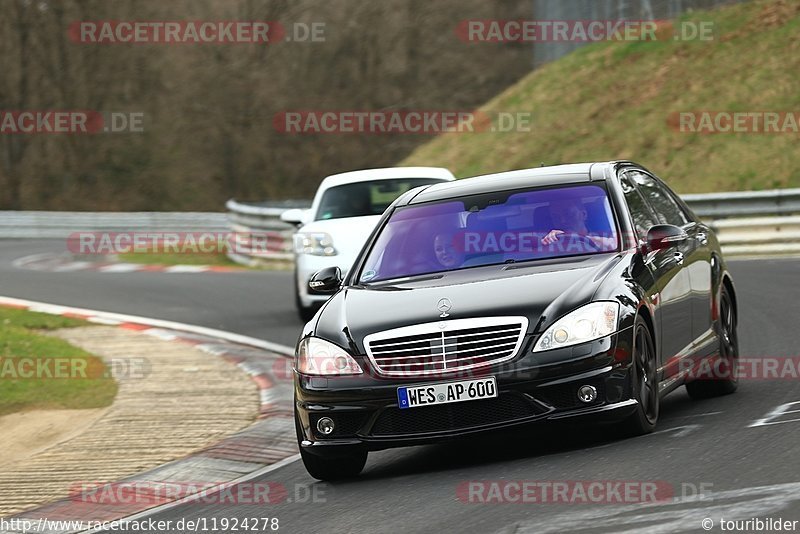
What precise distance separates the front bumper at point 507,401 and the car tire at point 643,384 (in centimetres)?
10

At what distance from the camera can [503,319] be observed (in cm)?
734

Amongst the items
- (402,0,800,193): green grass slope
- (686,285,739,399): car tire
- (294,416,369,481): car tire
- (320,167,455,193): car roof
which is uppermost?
(402,0,800,193): green grass slope

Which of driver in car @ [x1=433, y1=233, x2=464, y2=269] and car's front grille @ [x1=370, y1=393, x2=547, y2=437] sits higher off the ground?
driver in car @ [x1=433, y1=233, x2=464, y2=269]

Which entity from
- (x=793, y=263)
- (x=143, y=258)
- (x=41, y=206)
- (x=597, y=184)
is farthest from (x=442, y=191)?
(x=41, y=206)

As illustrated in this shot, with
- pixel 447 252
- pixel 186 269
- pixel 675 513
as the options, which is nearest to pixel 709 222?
pixel 186 269

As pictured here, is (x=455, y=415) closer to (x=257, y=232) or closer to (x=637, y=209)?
(x=637, y=209)

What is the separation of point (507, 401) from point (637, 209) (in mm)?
1969

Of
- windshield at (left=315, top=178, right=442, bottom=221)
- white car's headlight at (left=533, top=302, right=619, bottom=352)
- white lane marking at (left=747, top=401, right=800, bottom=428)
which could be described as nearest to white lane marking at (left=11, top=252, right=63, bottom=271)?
windshield at (left=315, top=178, right=442, bottom=221)

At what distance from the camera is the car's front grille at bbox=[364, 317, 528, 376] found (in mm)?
7309

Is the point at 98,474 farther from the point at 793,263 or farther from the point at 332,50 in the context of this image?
the point at 332,50

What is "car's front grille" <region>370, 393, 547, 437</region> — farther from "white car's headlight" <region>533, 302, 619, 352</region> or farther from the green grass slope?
the green grass slope

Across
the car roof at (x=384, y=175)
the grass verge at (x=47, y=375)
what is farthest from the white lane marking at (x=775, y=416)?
the car roof at (x=384, y=175)

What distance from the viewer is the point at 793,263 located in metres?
18.2

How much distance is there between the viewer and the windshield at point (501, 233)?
8305 millimetres
